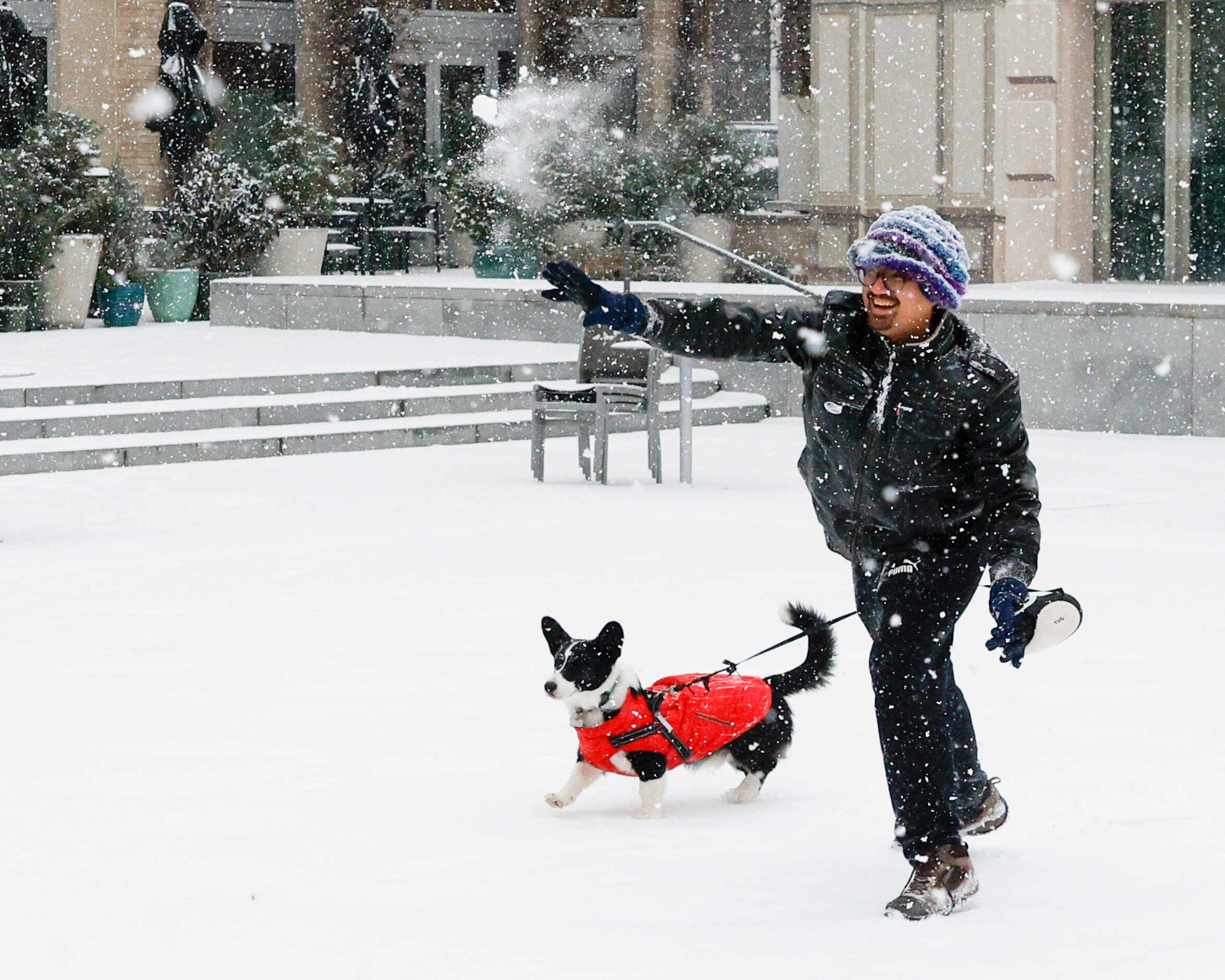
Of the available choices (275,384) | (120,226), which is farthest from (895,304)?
(120,226)

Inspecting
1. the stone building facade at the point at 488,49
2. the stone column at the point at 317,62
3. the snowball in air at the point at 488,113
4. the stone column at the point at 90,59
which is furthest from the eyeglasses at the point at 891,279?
the stone column at the point at 317,62

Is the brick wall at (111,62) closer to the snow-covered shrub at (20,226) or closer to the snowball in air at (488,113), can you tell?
the snowball in air at (488,113)

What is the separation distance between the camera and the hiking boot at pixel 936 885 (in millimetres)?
3775

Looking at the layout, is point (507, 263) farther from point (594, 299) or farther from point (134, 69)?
point (594, 299)

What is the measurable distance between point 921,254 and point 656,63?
2256 centimetres

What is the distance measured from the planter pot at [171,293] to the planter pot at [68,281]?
3.09 feet

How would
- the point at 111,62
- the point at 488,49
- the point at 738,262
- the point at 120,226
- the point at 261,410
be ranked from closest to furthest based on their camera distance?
the point at 738,262
the point at 261,410
the point at 120,226
the point at 111,62
the point at 488,49

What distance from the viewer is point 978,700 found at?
5.80 metres

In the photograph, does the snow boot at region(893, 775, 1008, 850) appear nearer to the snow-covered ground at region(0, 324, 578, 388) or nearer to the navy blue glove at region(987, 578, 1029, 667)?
the navy blue glove at region(987, 578, 1029, 667)

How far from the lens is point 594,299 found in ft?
11.8

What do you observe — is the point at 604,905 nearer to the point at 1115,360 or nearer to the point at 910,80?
the point at 1115,360

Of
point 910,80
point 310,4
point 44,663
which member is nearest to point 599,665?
point 44,663

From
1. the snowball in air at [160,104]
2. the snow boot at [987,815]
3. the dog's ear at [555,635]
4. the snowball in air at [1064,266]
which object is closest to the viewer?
the snow boot at [987,815]

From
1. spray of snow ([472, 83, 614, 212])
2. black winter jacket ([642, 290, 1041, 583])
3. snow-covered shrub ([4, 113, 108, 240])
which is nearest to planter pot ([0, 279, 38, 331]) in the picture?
snow-covered shrub ([4, 113, 108, 240])
